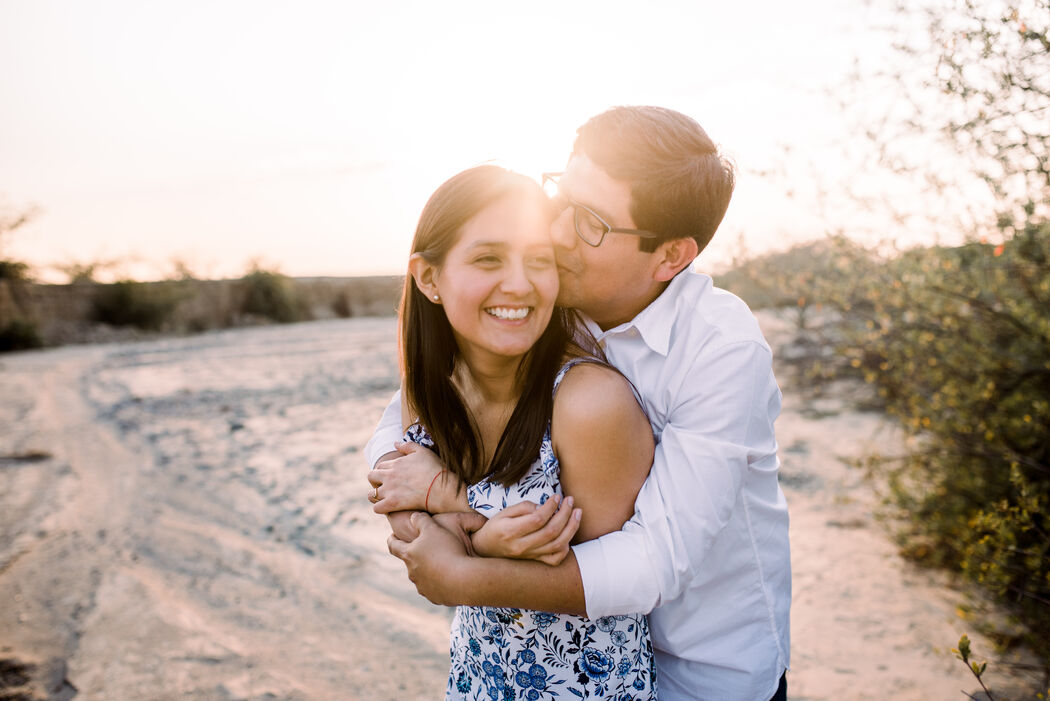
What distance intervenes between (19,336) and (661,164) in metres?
20.8

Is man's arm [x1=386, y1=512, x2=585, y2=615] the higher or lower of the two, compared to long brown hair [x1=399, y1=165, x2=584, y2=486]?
lower

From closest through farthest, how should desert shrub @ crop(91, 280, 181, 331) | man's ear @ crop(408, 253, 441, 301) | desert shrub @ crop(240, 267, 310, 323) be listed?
man's ear @ crop(408, 253, 441, 301) < desert shrub @ crop(91, 280, 181, 331) < desert shrub @ crop(240, 267, 310, 323)

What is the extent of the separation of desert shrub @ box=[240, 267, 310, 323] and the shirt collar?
26.6 meters

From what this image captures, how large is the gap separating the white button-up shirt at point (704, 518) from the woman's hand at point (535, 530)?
6cm

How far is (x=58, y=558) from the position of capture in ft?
15.7

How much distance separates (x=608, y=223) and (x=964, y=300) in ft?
8.82

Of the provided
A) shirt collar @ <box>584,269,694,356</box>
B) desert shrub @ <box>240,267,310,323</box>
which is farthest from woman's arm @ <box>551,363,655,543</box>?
desert shrub @ <box>240,267,310,323</box>

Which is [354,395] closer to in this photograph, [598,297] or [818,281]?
[818,281]

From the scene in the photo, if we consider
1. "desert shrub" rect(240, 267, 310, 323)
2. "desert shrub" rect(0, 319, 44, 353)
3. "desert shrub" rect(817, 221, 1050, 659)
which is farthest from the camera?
"desert shrub" rect(240, 267, 310, 323)

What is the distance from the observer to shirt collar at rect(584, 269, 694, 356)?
1859mm

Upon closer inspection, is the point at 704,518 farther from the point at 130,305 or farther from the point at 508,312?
the point at 130,305

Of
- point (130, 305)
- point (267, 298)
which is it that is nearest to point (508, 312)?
point (130, 305)

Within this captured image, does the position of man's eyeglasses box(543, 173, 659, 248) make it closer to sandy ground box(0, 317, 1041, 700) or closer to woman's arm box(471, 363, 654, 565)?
woman's arm box(471, 363, 654, 565)

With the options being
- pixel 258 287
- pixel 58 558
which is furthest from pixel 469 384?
pixel 258 287
